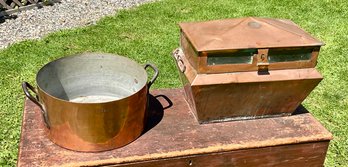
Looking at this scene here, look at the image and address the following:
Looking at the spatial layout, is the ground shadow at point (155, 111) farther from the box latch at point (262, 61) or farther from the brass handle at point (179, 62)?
the box latch at point (262, 61)

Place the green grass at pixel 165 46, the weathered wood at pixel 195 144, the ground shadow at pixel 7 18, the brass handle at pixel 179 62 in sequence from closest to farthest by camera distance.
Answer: the weathered wood at pixel 195 144 → the brass handle at pixel 179 62 → the green grass at pixel 165 46 → the ground shadow at pixel 7 18

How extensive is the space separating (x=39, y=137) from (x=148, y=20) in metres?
3.39

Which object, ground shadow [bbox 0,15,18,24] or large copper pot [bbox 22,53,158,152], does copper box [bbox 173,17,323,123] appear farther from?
ground shadow [bbox 0,15,18,24]

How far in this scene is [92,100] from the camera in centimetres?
267

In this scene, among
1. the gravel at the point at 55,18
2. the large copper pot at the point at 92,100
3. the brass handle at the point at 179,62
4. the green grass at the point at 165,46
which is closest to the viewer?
the large copper pot at the point at 92,100

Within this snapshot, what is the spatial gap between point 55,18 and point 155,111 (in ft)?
11.0

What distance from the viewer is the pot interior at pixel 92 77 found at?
2.50m

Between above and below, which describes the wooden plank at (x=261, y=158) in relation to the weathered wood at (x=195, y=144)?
below

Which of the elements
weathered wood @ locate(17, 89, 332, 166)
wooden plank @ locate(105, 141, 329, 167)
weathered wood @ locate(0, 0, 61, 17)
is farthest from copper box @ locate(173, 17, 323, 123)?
weathered wood @ locate(0, 0, 61, 17)

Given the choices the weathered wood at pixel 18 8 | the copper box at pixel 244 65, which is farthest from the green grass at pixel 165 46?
the copper box at pixel 244 65

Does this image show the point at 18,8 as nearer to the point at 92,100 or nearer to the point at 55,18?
the point at 55,18

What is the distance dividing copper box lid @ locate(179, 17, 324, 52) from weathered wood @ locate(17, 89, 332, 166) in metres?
0.51

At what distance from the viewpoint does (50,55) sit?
15.2ft

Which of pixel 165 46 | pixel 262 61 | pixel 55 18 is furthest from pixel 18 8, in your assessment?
pixel 262 61
